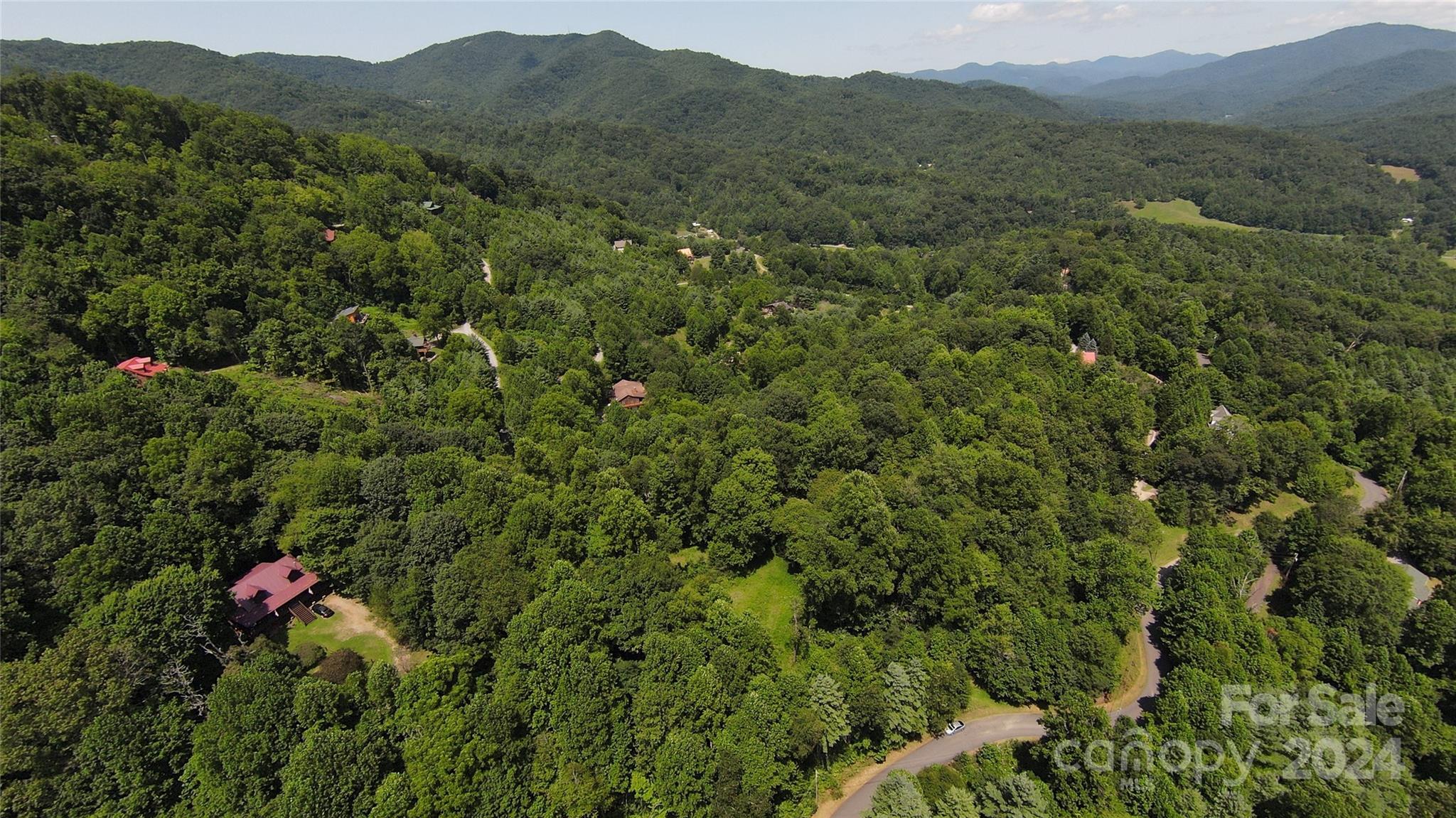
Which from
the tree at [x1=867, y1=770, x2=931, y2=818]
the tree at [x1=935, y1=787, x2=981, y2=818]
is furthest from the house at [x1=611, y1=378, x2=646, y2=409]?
the tree at [x1=935, y1=787, x2=981, y2=818]

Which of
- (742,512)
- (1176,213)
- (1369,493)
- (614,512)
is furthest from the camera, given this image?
(1176,213)

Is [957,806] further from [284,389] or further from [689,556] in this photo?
[284,389]

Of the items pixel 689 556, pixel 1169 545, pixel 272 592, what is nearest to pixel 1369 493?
pixel 1169 545

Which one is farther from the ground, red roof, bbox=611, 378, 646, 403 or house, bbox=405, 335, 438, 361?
house, bbox=405, 335, 438, 361

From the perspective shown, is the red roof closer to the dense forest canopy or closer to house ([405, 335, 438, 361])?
the dense forest canopy

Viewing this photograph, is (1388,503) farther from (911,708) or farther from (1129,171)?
(1129,171)

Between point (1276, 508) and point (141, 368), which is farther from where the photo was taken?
point (1276, 508)
